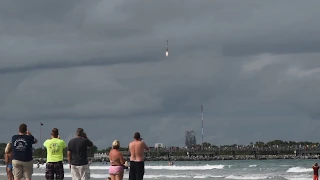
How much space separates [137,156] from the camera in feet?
61.5

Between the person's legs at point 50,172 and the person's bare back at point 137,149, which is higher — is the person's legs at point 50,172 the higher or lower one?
the lower one

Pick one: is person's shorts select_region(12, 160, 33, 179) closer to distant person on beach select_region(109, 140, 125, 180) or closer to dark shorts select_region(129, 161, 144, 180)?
distant person on beach select_region(109, 140, 125, 180)

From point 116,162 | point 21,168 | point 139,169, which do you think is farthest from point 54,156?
point 139,169

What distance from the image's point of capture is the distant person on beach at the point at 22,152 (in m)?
16.9

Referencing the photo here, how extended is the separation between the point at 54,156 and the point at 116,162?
1.53m

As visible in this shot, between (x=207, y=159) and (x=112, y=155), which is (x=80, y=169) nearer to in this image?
(x=112, y=155)

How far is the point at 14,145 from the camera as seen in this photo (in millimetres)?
16984

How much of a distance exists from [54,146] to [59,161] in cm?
38

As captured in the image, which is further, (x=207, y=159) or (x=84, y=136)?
(x=207, y=159)

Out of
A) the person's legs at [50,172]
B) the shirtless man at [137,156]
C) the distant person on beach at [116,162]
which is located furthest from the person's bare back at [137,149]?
the person's legs at [50,172]

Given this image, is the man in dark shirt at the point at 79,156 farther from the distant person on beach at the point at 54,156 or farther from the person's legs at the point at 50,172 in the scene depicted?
the person's legs at the point at 50,172

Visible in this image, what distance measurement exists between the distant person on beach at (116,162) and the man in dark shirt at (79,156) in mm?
915

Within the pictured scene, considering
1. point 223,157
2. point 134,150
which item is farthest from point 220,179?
point 223,157

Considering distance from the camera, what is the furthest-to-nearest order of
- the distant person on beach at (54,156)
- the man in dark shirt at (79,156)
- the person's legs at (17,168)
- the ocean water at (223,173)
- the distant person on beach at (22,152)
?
the ocean water at (223,173), the distant person on beach at (54,156), the man in dark shirt at (79,156), the person's legs at (17,168), the distant person on beach at (22,152)
